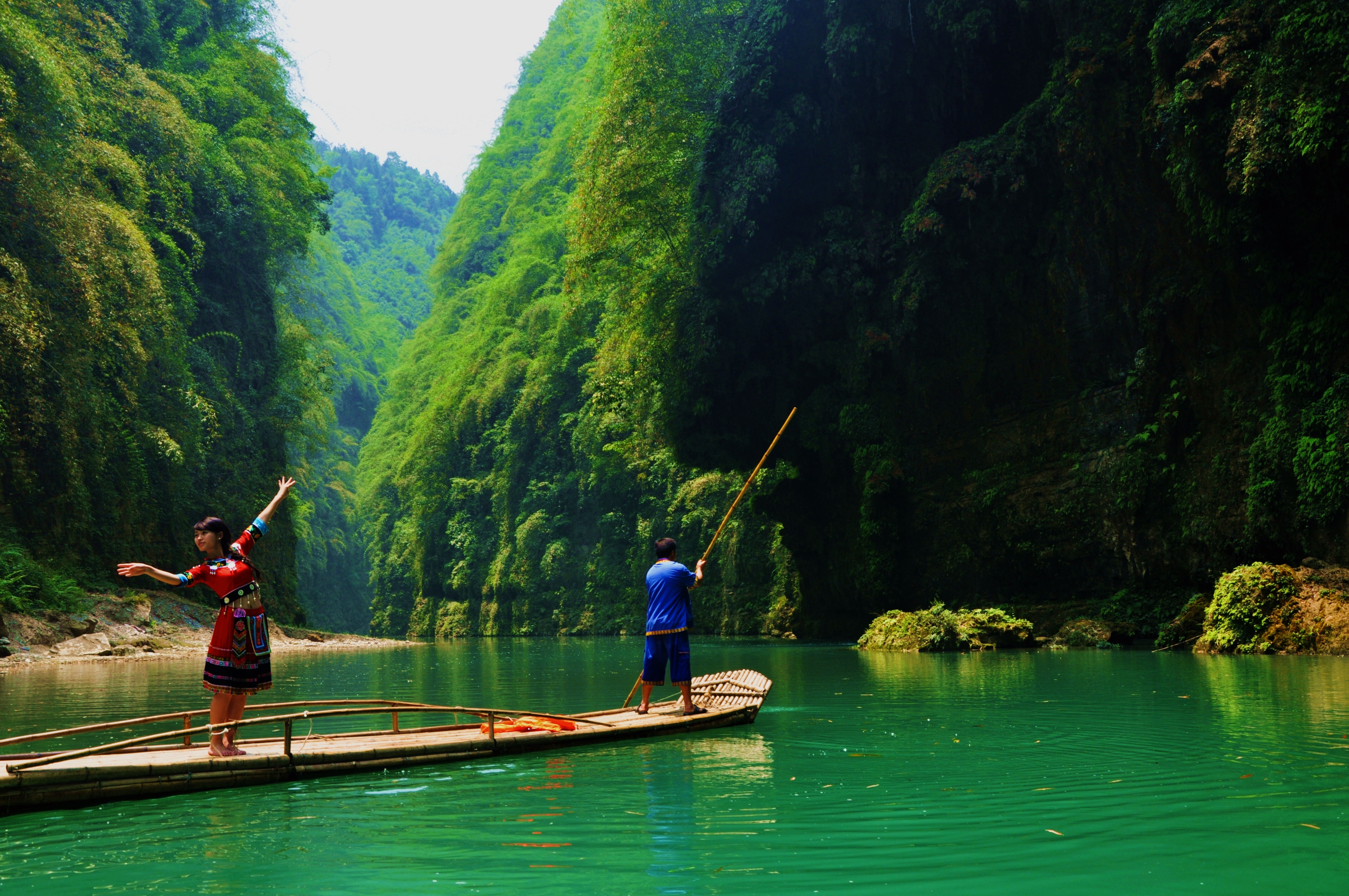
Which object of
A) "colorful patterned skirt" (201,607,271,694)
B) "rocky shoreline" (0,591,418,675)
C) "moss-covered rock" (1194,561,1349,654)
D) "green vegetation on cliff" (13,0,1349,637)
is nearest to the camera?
"colorful patterned skirt" (201,607,271,694)

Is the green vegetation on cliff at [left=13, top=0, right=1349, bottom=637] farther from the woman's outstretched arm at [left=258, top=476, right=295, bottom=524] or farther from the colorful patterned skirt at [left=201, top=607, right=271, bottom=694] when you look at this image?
the colorful patterned skirt at [left=201, top=607, right=271, bottom=694]

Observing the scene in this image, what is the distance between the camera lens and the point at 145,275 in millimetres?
22625

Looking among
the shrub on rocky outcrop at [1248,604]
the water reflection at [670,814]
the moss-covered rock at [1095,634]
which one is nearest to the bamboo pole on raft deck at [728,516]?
the water reflection at [670,814]

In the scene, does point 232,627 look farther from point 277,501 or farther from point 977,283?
point 977,283

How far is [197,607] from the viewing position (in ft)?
83.1

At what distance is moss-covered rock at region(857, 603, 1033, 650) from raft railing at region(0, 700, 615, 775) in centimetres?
1272

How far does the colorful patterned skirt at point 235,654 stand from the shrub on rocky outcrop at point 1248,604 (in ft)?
46.4

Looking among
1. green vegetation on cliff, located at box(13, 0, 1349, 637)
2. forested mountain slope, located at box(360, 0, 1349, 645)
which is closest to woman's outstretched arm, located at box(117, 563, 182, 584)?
green vegetation on cliff, located at box(13, 0, 1349, 637)

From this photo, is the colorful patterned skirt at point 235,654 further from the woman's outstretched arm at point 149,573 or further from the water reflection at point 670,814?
the water reflection at point 670,814

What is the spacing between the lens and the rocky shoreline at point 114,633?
1825cm

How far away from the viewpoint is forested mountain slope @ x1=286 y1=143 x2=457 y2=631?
57.3 metres

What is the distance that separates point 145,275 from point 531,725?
752 inches

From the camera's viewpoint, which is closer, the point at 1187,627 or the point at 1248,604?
the point at 1248,604

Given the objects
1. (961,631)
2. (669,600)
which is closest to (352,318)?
(961,631)
